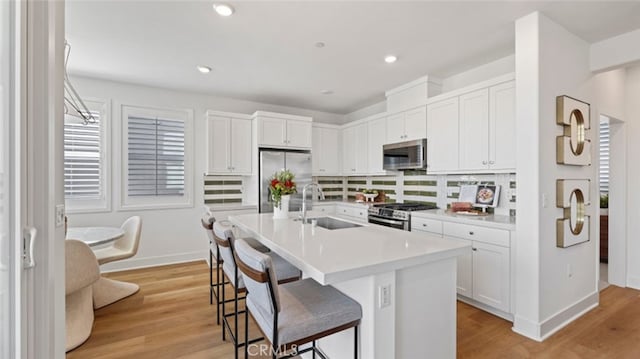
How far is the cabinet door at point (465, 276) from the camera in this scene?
2.81m

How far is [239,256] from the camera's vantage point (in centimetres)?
154

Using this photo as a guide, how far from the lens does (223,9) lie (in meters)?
2.21

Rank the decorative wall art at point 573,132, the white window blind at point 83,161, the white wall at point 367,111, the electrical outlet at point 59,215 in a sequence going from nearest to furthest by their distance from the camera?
the electrical outlet at point 59,215
the decorative wall art at point 573,132
the white window blind at point 83,161
the white wall at point 367,111

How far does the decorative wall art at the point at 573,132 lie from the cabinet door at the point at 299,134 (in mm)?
3168

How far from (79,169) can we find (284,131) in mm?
2758

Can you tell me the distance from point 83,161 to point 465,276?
478 cm

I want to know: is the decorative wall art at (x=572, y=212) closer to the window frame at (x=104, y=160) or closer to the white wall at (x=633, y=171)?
the white wall at (x=633, y=171)

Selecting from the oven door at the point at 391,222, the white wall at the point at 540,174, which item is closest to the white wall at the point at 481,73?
the white wall at the point at 540,174

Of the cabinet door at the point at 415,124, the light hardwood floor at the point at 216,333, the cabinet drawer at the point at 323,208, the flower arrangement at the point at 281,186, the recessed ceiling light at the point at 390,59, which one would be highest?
the recessed ceiling light at the point at 390,59

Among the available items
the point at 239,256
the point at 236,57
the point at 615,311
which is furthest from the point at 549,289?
the point at 236,57

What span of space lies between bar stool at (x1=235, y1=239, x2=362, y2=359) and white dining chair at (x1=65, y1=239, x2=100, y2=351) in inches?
62.3

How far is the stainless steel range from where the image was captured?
3.43 meters

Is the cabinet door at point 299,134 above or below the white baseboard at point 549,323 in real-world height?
above

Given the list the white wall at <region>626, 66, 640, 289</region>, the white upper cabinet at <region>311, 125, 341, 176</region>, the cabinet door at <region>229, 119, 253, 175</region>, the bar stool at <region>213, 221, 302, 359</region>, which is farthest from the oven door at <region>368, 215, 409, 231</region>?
the white wall at <region>626, 66, 640, 289</region>
